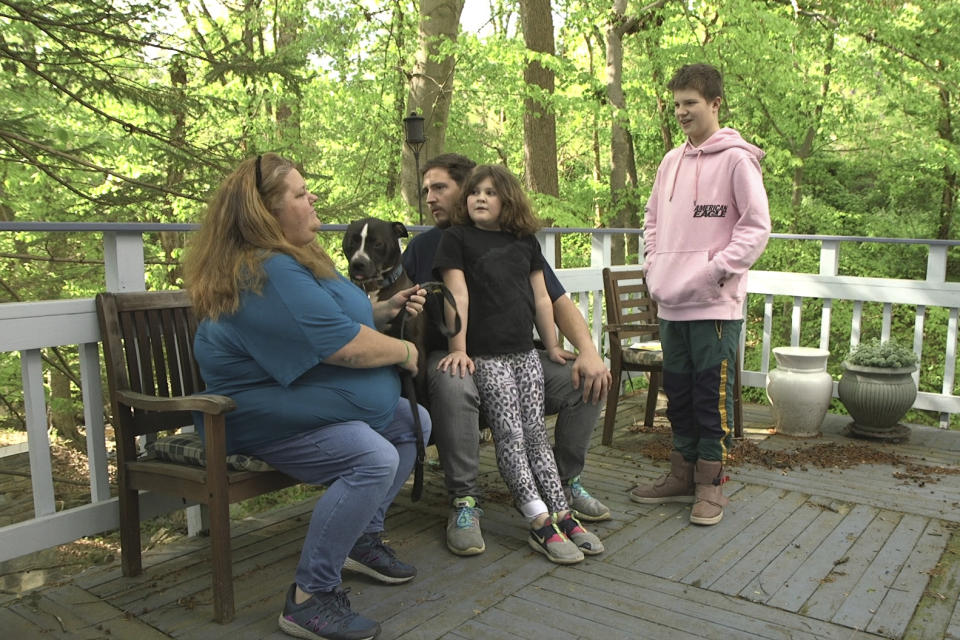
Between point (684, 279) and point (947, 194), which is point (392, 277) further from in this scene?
point (947, 194)

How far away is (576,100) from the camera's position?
28.8 ft

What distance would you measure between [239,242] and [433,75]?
685 cm

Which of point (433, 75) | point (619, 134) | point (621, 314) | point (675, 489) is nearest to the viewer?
point (675, 489)

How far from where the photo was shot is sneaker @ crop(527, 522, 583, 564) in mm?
2477

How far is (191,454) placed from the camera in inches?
84.2

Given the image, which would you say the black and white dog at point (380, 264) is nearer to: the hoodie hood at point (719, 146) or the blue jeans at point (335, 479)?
the blue jeans at point (335, 479)

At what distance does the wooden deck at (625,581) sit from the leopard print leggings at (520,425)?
203mm

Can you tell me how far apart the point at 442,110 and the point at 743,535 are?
6.70m

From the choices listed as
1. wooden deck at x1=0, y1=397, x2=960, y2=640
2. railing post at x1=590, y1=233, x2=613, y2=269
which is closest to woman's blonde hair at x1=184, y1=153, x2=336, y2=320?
wooden deck at x1=0, y1=397, x2=960, y2=640

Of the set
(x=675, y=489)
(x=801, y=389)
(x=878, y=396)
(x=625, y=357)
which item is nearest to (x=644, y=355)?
(x=625, y=357)

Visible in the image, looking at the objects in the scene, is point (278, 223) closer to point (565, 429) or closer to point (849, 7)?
point (565, 429)

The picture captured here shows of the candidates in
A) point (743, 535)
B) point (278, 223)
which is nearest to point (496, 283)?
point (278, 223)

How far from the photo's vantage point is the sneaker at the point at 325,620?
6.47 ft

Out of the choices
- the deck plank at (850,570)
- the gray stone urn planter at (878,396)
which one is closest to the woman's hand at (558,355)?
the deck plank at (850,570)
